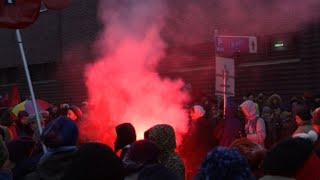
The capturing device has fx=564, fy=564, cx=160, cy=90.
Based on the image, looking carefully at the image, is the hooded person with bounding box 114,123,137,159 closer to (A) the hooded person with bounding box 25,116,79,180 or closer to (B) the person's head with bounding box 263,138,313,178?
(A) the hooded person with bounding box 25,116,79,180

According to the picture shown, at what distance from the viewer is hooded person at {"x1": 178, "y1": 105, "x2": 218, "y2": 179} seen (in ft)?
26.4

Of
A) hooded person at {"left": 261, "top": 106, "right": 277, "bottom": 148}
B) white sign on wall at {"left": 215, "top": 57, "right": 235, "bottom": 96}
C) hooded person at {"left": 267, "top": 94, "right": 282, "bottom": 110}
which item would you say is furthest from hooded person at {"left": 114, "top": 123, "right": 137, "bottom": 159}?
hooded person at {"left": 267, "top": 94, "right": 282, "bottom": 110}

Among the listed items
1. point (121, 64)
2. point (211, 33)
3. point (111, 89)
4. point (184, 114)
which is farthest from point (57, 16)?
point (184, 114)

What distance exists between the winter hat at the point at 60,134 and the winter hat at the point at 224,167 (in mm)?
1092

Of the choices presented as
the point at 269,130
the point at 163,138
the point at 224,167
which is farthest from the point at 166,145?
the point at 269,130

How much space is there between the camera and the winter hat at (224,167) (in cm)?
287

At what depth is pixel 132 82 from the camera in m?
9.92

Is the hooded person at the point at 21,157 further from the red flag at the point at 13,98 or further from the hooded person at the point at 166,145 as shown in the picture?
the red flag at the point at 13,98

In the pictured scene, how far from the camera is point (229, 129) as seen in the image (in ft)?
27.1

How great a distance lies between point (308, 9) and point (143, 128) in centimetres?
632

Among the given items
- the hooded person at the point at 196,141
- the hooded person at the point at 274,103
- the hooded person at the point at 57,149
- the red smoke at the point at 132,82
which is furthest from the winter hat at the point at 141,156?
the hooded person at the point at 274,103

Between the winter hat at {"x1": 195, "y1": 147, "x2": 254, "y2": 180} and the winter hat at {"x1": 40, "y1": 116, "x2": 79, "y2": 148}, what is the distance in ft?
3.58

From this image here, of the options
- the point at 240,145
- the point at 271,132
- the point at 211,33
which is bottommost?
the point at 271,132

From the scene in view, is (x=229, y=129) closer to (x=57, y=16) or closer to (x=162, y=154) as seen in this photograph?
(x=162, y=154)
